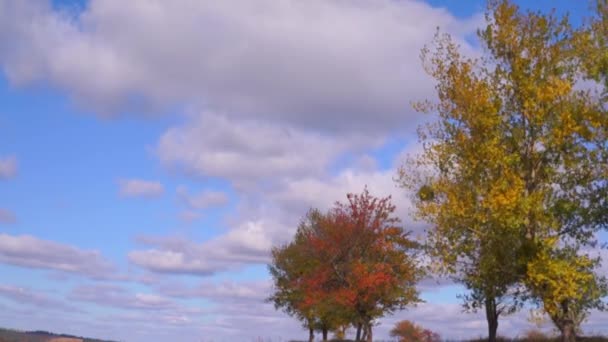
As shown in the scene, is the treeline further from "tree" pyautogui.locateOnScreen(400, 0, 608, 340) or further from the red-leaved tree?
the red-leaved tree

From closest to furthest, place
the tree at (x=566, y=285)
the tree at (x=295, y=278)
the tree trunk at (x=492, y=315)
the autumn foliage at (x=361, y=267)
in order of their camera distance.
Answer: the tree at (x=566, y=285), the tree trunk at (x=492, y=315), the autumn foliage at (x=361, y=267), the tree at (x=295, y=278)

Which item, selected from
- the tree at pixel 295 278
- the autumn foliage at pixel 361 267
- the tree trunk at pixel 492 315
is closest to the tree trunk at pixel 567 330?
the tree trunk at pixel 492 315

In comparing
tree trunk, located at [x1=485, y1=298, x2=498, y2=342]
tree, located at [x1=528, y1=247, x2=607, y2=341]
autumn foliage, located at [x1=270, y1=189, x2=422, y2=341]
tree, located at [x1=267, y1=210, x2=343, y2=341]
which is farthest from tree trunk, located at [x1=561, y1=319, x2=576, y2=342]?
tree, located at [x1=267, y1=210, x2=343, y2=341]

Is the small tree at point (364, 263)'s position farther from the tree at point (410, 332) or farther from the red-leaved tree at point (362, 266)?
the tree at point (410, 332)

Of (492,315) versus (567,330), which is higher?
(492,315)

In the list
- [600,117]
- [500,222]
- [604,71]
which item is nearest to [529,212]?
[500,222]

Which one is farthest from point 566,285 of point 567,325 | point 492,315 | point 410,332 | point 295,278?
point 410,332

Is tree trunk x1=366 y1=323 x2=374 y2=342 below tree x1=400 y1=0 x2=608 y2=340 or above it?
below

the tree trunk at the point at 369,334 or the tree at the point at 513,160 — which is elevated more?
the tree at the point at 513,160

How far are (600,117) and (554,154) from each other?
2885 millimetres

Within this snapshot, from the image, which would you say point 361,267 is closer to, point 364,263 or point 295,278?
point 364,263

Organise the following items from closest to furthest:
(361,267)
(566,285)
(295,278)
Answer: (566,285) → (361,267) → (295,278)

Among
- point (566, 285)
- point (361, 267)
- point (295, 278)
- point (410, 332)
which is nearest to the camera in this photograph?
point (566, 285)

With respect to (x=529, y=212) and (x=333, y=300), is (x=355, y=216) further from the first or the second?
(x=529, y=212)
